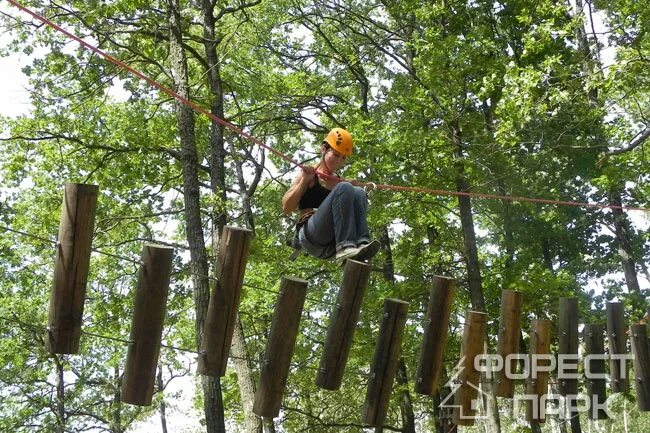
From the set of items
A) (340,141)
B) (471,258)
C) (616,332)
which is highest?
(471,258)

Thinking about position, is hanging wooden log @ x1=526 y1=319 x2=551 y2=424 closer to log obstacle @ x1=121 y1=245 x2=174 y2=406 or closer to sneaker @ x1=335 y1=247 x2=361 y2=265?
sneaker @ x1=335 y1=247 x2=361 y2=265

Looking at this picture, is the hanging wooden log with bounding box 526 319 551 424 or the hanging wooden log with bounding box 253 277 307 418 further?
the hanging wooden log with bounding box 526 319 551 424

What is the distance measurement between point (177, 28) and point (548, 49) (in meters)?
7.55

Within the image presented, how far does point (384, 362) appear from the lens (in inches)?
211

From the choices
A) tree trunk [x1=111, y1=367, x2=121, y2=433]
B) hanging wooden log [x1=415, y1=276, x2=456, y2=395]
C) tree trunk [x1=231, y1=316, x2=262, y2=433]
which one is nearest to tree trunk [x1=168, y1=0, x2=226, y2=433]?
tree trunk [x1=231, y1=316, x2=262, y2=433]

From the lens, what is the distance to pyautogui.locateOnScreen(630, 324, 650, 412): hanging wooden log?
751 centimetres

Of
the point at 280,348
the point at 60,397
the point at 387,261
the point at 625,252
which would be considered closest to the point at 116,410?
the point at 60,397

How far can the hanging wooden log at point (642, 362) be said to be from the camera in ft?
24.6

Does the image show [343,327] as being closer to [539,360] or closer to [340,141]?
[340,141]

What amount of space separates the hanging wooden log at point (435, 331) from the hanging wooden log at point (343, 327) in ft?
3.02

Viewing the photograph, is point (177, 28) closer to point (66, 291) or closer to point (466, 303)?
point (66, 291)

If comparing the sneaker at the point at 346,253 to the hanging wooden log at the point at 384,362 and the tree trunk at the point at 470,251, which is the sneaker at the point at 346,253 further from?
the tree trunk at the point at 470,251

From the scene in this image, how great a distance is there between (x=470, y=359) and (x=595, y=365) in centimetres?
186

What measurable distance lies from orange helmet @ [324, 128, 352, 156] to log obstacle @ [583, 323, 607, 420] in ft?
10.5
